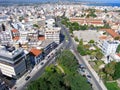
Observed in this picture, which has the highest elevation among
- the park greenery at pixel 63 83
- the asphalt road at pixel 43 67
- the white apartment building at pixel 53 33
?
the white apartment building at pixel 53 33

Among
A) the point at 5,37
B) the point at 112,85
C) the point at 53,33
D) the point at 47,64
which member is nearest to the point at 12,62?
the point at 47,64

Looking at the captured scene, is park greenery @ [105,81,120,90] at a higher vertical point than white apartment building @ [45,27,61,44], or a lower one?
lower

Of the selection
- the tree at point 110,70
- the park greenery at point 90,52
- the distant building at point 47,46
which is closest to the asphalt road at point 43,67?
the distant building at point 47,46

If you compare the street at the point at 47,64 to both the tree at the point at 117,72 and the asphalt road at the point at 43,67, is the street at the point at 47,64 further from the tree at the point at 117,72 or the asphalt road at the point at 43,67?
the tree at the point at 117,72

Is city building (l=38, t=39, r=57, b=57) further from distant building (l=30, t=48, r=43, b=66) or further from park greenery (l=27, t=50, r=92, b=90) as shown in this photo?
park greenery (l=27, t=50, r=92, b=90)

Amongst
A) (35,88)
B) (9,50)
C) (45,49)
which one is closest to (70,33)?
(45,49)

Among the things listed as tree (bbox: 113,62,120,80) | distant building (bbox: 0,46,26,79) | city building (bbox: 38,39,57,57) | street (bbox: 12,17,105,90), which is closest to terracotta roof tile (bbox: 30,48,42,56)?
city building (bbox: 38,39,57,57)

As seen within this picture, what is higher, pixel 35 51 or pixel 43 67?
pixel 35 51

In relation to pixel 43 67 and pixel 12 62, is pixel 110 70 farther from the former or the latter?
pixel 12 62

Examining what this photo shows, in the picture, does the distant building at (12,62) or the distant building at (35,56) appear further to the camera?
the distant building at (35,56)
